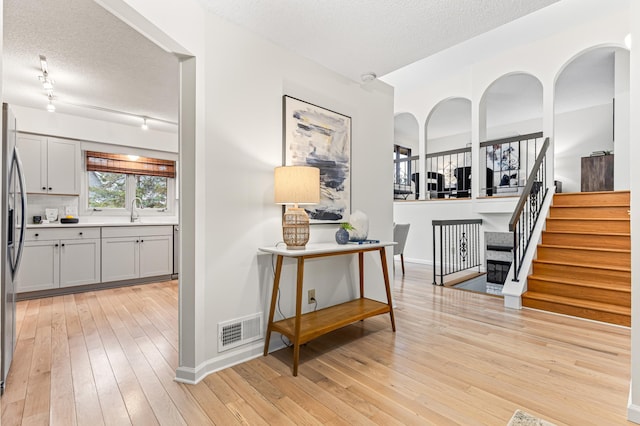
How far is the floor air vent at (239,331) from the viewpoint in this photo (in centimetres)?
221

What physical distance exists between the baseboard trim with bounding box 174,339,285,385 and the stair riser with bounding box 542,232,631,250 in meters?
3.73

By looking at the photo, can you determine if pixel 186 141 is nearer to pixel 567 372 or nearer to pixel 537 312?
pixel 567 372

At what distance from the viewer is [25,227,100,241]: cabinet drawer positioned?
396cm

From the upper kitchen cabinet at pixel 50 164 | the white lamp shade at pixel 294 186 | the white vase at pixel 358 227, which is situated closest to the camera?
the white lamp shade at pixel 294 186

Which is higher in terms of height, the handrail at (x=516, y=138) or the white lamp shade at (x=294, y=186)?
the handrail at (x=516, y=138)

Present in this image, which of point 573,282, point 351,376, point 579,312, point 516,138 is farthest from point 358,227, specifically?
point 516,138

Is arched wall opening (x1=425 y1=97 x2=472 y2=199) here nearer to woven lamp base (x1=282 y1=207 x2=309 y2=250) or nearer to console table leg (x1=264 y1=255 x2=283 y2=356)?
woven lamp base (x1=282 y1=207 x2=309 y2=250)

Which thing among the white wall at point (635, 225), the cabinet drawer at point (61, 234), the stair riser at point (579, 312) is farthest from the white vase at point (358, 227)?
the cabinet drawer at point (61, 234)

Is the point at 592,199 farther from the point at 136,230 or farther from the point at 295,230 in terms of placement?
the point at 136,230

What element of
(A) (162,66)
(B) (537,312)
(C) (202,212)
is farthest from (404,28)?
(B) (537,312)

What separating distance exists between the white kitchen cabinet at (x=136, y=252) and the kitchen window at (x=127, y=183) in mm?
796

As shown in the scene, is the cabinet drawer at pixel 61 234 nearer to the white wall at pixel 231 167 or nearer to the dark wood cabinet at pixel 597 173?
the white wall at pixel 231 167

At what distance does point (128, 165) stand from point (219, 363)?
4.30 m

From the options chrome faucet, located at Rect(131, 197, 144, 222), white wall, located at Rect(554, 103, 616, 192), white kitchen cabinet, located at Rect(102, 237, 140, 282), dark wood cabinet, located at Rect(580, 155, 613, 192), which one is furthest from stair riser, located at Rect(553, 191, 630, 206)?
chrome faucet, located at Rect(131, 197, 144, 222)
